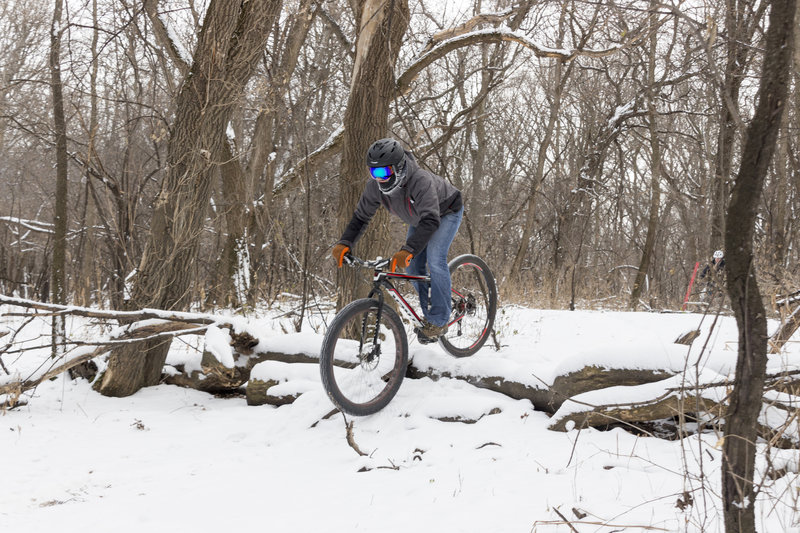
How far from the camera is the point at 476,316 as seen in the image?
507 centimetres

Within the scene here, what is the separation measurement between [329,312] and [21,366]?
3548 mm

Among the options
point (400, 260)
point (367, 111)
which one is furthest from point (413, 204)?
point (367, 111)

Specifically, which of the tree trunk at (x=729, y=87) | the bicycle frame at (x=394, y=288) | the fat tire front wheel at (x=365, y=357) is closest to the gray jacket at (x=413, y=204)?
the bicycle frame at (x=394, y=288)

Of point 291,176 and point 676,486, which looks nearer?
point 676,486

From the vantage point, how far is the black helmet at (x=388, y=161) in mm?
3689

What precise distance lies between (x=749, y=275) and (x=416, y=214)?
264 cm

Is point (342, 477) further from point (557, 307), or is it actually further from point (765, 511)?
point (557, 307)

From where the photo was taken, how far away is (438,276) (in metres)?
4.23

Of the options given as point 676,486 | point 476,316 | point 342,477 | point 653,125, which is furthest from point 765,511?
point 653,125

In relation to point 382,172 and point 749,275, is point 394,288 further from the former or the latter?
point 749,275

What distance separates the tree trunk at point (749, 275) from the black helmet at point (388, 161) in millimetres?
2384

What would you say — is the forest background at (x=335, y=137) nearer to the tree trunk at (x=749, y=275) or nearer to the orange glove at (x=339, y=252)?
the tree trunk at (x=749, y=275)

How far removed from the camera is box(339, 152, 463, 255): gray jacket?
378cm

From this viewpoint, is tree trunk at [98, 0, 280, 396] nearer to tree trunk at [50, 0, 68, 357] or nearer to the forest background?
the forest background
